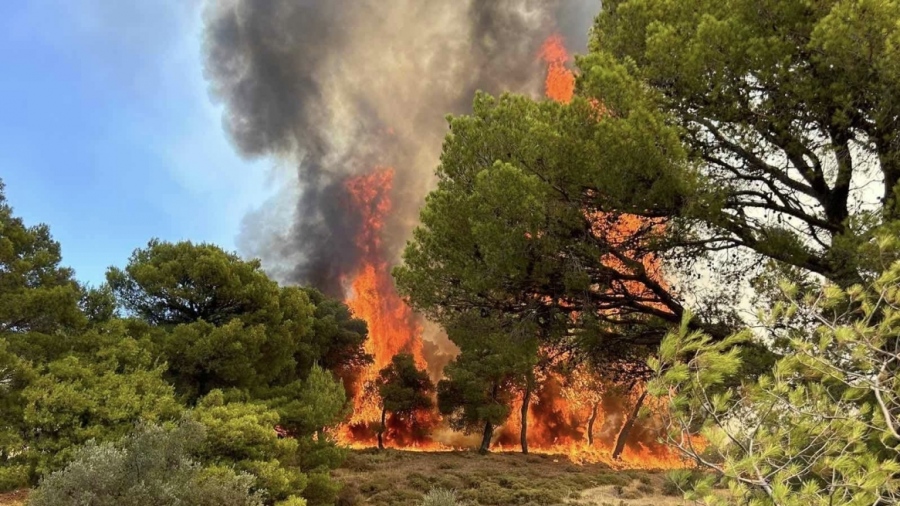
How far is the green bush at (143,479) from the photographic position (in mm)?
8414

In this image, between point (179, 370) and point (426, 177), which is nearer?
point (179, 370)

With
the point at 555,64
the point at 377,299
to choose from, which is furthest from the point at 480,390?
the point at 555,64

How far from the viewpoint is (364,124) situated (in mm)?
70000

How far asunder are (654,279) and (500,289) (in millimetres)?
3632

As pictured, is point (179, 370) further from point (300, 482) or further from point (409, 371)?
point (409, 371)

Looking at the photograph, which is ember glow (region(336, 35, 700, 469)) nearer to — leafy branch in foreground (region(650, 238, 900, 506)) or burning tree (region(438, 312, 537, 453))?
burning tree (region(438, 312, 537, 453))

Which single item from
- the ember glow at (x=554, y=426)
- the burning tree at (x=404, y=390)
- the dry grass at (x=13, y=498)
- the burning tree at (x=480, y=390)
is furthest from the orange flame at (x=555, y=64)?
the dry grass at (x=13, y=498)

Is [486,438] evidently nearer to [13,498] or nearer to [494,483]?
[494,483]

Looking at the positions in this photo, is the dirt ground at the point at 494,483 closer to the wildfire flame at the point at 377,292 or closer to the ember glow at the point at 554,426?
the ember glow at the point at 554,426

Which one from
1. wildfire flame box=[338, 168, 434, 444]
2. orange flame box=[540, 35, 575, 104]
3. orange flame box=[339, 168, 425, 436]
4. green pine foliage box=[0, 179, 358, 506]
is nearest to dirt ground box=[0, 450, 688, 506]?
green pine foliage box=[0, 179, 358, 506]

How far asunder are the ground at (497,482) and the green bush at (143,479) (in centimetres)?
804

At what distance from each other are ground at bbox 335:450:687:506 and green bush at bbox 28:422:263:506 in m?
8.04

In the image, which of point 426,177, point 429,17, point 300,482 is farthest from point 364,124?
point 300,482

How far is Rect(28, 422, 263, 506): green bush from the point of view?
27.6 ft
